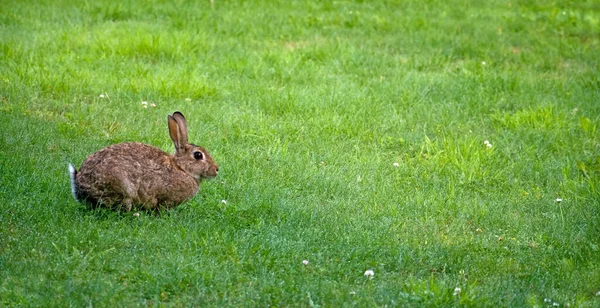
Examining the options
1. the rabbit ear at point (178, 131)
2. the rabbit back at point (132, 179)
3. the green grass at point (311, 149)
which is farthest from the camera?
the rabbit ear at point (178, 131)

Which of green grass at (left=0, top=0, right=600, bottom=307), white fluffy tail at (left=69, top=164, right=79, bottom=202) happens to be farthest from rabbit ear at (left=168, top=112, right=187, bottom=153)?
white fluffy tail at (left=69, top=164, right=79, bottom=202)

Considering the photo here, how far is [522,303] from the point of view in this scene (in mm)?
5641

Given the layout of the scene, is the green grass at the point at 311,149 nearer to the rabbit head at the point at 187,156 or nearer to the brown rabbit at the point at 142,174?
the brown rabbit at the point at 142,174

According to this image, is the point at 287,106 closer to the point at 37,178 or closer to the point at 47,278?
the point at 37,178

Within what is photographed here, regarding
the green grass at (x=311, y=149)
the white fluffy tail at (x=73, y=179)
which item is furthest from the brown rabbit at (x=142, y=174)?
the green grass at (x=311, y=149)

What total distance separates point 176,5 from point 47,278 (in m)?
8.69

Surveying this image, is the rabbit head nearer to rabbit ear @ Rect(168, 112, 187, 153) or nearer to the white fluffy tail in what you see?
rabbit ear @ Rect(168, 112, 187, 153)

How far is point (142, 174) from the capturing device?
258 inches

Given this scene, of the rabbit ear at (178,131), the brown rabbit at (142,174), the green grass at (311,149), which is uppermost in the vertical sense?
the rabbit ear at (178,131)

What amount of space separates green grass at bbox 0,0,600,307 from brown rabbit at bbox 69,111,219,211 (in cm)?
13

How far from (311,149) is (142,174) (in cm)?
240

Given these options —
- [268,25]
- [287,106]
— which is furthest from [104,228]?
[268,25]

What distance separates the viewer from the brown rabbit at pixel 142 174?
6387 millimetres

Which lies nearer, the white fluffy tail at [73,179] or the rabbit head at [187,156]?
the white fluffy tail at [73,179]
